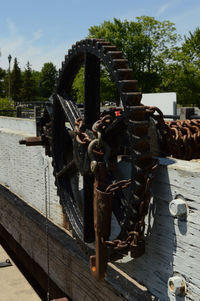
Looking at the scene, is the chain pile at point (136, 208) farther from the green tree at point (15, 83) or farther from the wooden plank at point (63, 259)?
the green tree at point (15, 83)

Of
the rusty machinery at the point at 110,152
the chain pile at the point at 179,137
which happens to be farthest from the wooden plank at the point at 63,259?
the chain pile at the point at 179,137

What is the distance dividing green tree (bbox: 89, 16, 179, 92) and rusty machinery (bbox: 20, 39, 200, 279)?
32663 millimetres

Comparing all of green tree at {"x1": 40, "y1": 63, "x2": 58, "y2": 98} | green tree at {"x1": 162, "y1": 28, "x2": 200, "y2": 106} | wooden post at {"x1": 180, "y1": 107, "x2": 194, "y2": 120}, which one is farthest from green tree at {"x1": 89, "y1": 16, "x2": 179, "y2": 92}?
green tree at {"x1": 40, "y1": 63, "x2": 58, "y2": 98}

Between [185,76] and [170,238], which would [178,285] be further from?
[185,76]

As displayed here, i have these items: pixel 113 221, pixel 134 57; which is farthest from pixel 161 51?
pixel 113 221

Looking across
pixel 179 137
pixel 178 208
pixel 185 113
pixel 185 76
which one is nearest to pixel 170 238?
pixel 178 208

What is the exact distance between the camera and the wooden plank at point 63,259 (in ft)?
11.7

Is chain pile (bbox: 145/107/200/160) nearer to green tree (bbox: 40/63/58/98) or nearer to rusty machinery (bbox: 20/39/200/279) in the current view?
rusty machinery (bbox: 20/39/200/279)

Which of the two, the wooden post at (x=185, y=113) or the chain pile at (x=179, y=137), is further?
the wooden post at (x=185, y=113)

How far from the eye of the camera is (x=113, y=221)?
12.9ft

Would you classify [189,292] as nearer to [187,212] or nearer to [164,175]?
[187,212]

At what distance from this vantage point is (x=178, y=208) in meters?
2.71

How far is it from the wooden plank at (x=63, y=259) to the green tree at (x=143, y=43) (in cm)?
3043

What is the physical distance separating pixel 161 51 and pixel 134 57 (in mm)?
3057
